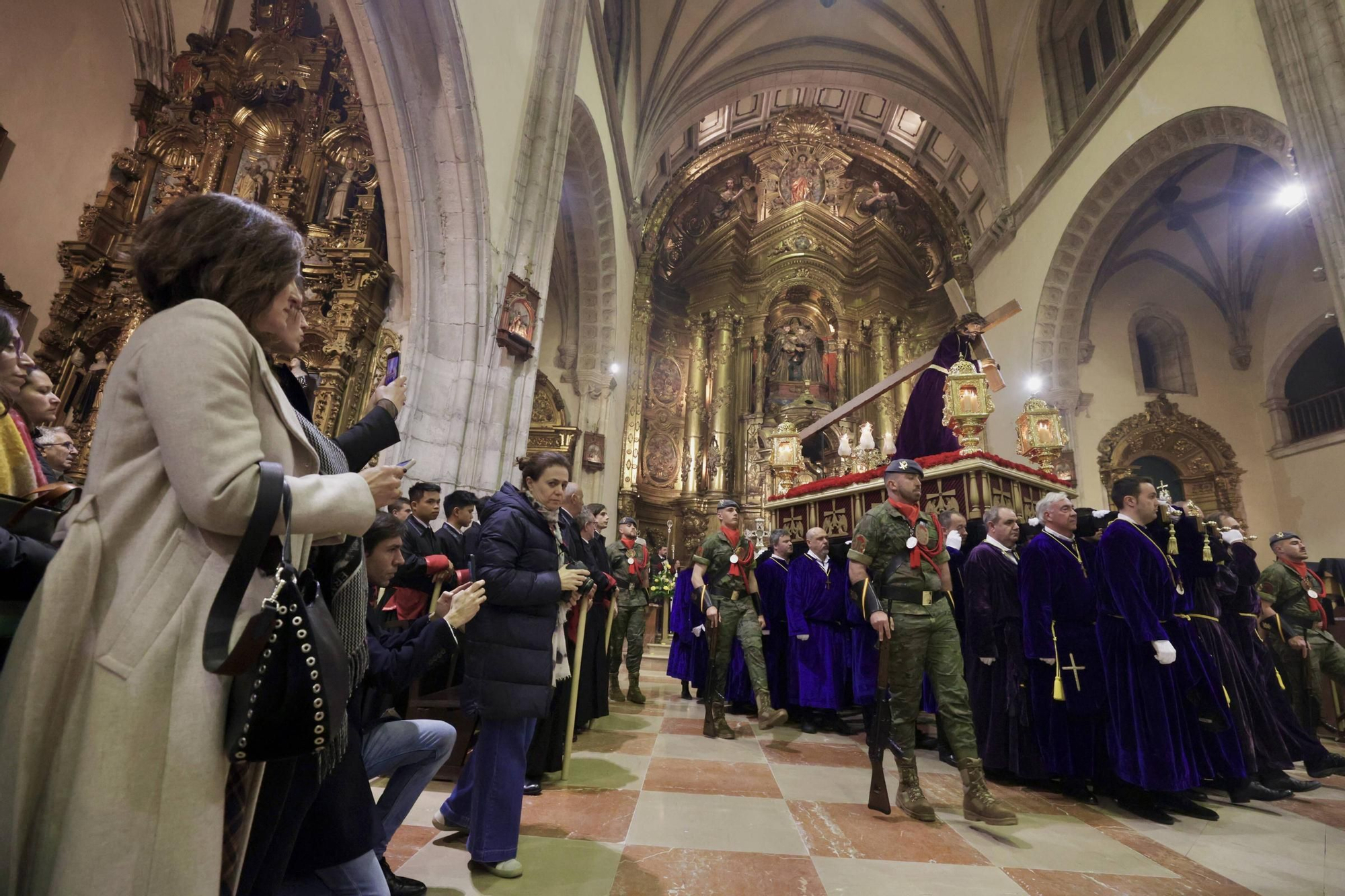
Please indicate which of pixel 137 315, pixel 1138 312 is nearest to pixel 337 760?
pixel 137 315

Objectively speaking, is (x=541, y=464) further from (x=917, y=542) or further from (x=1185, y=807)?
(x=1185, y=807)

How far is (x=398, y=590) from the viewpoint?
3438 millimetres

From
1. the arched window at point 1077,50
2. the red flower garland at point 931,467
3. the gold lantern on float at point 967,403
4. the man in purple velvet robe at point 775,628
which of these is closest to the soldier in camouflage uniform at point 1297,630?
the red flower garland at point 931,467

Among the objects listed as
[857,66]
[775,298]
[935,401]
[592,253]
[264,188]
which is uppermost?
[857,66]

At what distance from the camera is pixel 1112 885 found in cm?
228

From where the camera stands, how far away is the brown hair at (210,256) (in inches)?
42.4

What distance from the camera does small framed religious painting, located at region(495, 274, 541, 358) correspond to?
5.87m

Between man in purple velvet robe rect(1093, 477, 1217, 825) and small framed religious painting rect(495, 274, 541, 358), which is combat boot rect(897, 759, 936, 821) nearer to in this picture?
man in purple velvet robe rect(1093, 477, 1217, 825)

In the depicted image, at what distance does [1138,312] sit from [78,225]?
19071mm

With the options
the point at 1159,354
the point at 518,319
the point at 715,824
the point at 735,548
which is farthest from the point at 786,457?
the point at 1159,354

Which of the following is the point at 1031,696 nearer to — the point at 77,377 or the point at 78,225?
the point at 77,377

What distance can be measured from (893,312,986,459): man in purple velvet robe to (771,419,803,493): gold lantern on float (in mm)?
1866

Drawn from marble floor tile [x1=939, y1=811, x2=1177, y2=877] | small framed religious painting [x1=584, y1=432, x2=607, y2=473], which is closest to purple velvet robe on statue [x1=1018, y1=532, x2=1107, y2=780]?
marble floor tile [x1=939, y1=811, x2=1177, y2=877]

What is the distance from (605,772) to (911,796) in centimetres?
165
